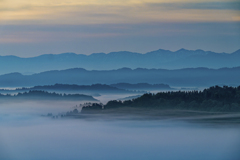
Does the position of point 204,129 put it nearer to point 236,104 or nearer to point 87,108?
point 236,104

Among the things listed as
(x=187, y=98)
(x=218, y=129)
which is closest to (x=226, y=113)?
(x=187, y=98)

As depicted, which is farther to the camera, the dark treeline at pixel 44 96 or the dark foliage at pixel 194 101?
the dark treeline at pixel 44 96

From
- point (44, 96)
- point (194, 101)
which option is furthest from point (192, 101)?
point (44, 96)

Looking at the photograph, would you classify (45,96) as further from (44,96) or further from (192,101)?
(192,101)

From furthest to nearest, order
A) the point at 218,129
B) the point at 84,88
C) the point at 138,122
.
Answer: the point at 84,88 < the point at 138,122 < the point at 218,129

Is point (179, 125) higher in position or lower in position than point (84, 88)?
lower

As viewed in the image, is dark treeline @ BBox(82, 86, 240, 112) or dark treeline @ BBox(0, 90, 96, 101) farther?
dark treeline @ BBox(0, 90, 96, 101)

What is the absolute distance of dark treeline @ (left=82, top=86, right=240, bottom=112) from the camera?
111 ft

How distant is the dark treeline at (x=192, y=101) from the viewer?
3384cm

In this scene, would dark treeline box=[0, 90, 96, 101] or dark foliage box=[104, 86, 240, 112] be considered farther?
dark treeline box=[0, 90, 96, 101]

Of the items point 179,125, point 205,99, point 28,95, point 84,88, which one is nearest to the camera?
point 179,125

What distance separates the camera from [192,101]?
35.7 metres

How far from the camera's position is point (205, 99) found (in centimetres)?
3547

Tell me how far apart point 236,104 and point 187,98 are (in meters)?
4.44
